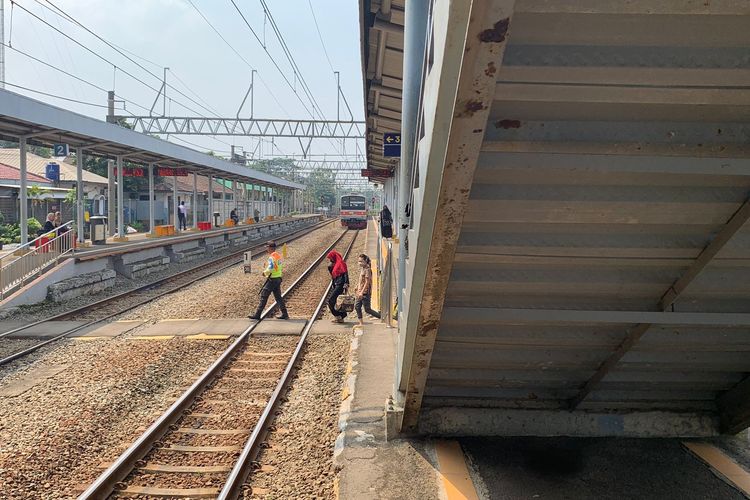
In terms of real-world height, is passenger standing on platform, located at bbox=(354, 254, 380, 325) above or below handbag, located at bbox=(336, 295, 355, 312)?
above

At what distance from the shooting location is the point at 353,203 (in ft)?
158

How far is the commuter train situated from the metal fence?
32.7 metres

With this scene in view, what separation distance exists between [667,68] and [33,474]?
19.3ft

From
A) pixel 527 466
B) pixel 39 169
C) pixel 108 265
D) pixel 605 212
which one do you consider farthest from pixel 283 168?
pixel 605 212

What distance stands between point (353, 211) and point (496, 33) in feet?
151

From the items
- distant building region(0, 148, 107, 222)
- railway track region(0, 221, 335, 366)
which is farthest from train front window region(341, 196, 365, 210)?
railway track region(0, 221, 335, 366)

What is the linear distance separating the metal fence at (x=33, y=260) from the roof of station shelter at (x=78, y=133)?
2.72 metres

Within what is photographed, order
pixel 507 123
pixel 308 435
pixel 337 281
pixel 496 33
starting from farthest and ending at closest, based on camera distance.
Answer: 1. pixel 337 281
2. pixel 308 435
3. pixel 507 123
4. pixel 496 33

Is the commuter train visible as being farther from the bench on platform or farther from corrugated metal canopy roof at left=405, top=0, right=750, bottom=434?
corrugated metal canopy roof at left=405, top=0, right=750, bottom=434

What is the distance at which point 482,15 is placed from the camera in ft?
6.64

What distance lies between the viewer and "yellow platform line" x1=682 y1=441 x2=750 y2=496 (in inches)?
191

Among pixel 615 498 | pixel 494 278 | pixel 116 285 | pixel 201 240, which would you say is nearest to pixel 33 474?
pixel 494 278

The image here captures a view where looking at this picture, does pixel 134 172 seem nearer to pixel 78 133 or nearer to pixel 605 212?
pixel 78 133

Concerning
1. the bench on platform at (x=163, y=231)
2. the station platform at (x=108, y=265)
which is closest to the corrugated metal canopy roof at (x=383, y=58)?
the station platform at (x=108, y=265)
